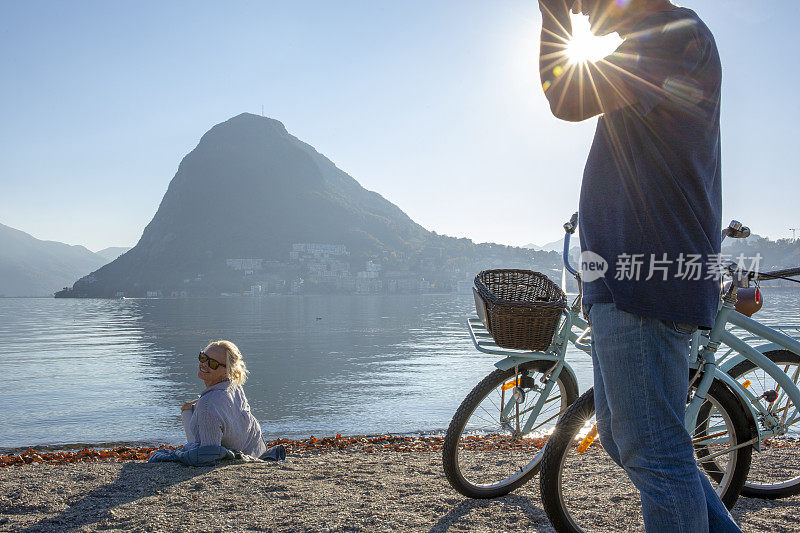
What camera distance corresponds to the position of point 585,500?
11.9ft

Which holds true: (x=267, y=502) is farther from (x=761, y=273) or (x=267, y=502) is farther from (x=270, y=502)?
(x=761, y=273)

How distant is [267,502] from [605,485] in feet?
7.31

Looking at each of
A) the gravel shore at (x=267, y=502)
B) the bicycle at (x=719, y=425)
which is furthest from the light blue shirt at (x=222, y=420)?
the bicycle at (x=719, y=425)

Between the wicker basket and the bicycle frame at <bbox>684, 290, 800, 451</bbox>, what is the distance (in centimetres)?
86

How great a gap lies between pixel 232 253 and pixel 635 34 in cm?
19284

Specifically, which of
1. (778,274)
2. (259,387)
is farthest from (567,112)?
(259,387)

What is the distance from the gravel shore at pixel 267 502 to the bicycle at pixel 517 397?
16 centimetres

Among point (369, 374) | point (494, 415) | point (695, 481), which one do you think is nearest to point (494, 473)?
point (494, 415)

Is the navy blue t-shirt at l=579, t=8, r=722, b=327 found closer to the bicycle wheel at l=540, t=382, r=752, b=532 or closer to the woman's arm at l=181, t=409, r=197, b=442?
the bicycle wheel at l=540, t=382, r=752, b=532

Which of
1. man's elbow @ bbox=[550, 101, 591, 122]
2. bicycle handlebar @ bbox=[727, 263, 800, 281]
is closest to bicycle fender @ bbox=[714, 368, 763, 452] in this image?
bicycle handlebar @ bbox=[727, 263, 800, 281]

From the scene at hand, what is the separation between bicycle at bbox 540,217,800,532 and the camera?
2520 millimetres

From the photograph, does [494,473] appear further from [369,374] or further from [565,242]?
[369,374]

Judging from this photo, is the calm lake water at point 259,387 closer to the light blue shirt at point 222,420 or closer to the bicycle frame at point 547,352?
the light blue shirt at point 222,420

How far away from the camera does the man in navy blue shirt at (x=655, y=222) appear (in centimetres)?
160
